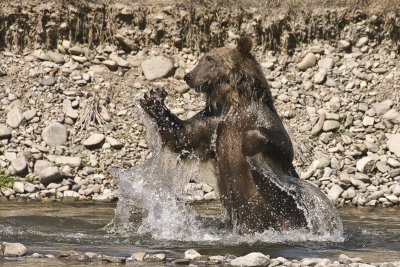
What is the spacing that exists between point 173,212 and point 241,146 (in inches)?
40.6

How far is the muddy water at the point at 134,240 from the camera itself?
21.7ft

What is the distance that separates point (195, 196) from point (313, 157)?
1.88 m

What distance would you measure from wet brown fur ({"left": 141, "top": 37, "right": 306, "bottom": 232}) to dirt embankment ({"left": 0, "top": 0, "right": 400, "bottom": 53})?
17.6 feet

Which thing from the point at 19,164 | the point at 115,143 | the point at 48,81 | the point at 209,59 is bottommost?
the point at 19,164

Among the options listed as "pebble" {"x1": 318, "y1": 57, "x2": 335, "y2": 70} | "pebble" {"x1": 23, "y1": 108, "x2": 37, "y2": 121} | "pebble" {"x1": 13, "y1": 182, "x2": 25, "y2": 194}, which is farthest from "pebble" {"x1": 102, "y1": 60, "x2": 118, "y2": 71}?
"pebble" {"x1": 318, "y1": 57, "x2": 335, "y2": 70}

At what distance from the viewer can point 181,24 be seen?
13195 millimetres

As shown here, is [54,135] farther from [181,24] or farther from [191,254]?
[191,254]

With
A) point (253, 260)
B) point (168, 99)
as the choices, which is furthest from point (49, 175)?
point (253, 260)

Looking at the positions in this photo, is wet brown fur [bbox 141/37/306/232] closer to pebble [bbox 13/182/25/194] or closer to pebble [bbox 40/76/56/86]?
pebble [bbox 13/182/25/194]

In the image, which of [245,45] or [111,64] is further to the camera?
[111,64]

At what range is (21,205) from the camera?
10023 millimetres

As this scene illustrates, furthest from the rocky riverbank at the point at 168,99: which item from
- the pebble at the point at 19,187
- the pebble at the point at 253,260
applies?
the pebble at the point at 253,260

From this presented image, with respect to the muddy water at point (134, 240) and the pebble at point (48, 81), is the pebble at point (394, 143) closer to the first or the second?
the muddy water at point (134, 240)

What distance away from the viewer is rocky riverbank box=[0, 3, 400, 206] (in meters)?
11.1
